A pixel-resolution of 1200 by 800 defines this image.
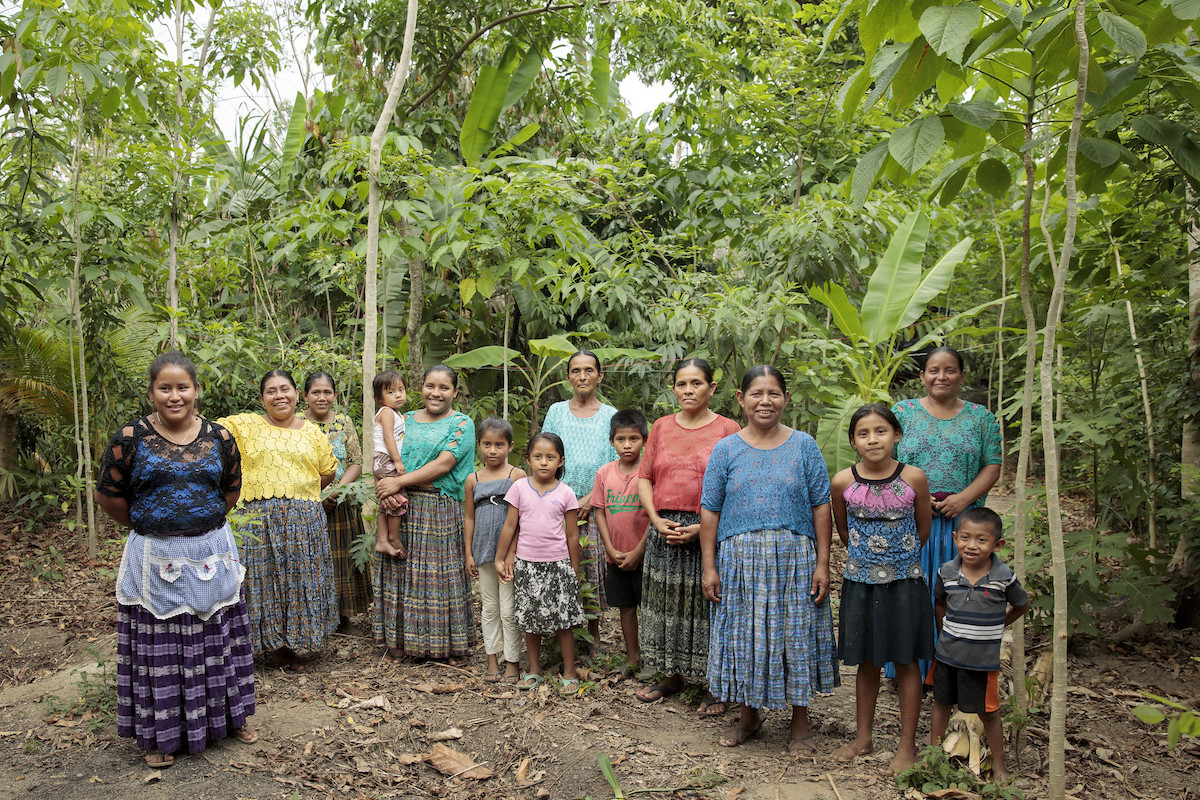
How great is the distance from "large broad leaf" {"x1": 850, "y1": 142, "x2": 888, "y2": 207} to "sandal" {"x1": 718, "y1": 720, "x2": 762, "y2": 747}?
2.29m

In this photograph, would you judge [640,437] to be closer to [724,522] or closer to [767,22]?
[724,522]

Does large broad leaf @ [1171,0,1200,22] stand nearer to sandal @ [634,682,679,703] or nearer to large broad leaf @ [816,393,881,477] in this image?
sandal @ [634,682,679,703]

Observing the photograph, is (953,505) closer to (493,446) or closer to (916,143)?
(916,143)

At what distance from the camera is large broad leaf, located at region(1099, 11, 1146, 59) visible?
2.05 m

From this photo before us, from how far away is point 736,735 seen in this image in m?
3.40

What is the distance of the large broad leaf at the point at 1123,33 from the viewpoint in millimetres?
2055

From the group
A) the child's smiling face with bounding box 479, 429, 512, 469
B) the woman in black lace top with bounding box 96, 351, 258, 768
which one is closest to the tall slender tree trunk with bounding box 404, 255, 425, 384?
the child's smiling face with bounding box 479, 429, 512, 469

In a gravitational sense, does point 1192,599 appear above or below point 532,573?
below

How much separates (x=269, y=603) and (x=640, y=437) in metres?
2.15

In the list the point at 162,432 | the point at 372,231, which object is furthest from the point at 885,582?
the point at 372,231

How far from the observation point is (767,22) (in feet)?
20.2

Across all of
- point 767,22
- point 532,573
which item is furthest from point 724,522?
point 767,22

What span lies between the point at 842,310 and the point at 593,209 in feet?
6.67

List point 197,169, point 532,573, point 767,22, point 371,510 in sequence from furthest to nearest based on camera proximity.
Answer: point 767,22
point 197,169
point 371,510
point 532,573
